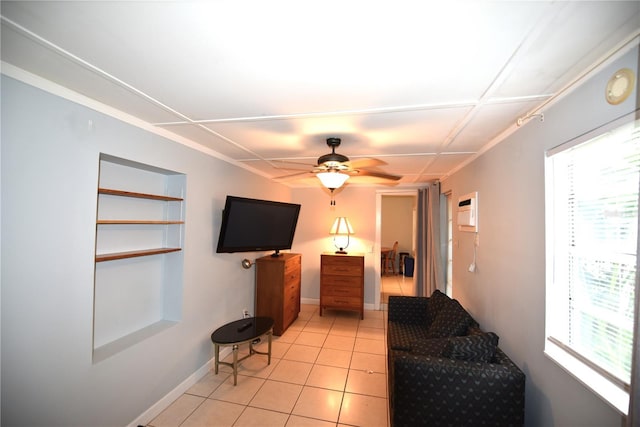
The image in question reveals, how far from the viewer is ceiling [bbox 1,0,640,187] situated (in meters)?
0.93

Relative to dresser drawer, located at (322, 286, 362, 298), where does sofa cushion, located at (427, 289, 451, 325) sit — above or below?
above

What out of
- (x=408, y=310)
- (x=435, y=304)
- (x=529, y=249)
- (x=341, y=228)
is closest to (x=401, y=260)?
(x=341, y=228)

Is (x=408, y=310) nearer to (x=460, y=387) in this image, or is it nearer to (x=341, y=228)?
(x=460, y=387)

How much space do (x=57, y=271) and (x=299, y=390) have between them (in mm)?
2164

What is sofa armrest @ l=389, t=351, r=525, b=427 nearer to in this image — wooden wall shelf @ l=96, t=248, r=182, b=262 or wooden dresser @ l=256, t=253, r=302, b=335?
wooden wall shelf @ l=96, t=248, r=182, b=262

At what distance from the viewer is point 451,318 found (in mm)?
2418

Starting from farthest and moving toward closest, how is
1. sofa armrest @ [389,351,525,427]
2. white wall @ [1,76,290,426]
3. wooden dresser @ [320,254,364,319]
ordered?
wooden dresser @ [320,254,364,319] < sofa armrest @ [389,351,525,427] < white wall @ [1,76,290,426]

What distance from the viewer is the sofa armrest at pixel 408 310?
10.4 ft

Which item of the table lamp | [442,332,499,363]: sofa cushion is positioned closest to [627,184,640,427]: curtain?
[442,332,499,363]: sofa cushion

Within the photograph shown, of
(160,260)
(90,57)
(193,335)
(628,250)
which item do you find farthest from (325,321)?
(90,57)

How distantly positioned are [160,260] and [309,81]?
2.20m

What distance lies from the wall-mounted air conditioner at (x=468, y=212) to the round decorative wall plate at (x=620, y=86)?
1590mm

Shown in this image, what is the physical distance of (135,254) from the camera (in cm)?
199

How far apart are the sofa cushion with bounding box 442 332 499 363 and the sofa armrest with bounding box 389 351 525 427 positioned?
0.18 feet
